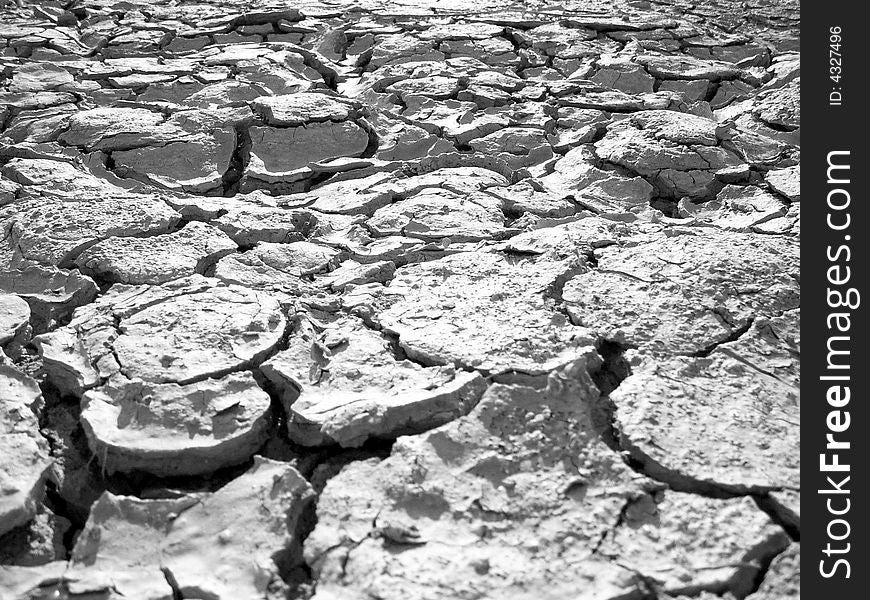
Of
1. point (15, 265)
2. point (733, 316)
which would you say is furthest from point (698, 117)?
point (15, 265)

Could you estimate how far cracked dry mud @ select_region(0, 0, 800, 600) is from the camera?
3.26 feet

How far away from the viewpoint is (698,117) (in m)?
2.46

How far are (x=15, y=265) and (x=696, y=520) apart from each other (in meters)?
1.49

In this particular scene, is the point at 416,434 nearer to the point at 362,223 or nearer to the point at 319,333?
the point at 319,333

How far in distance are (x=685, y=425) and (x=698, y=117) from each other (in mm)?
1615

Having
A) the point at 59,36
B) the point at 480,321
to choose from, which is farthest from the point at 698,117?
Result: the point at 59,36

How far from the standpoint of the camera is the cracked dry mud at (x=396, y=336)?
99 cm

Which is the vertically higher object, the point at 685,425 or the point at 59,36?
the point at 59,36

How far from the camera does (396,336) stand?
1.41 m

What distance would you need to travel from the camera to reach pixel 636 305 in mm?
1457

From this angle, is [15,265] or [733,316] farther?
[15,265]

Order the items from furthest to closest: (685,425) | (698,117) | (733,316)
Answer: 1. (698,117)
2. (733,316)
3. (685,425)
